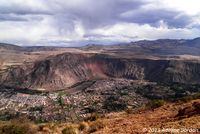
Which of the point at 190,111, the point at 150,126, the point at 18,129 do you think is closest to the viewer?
the point at 150,126

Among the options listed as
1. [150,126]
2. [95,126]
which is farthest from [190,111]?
[95,126]

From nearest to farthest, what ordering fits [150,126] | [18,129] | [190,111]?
[150,126]
[190,111]
[18,129]

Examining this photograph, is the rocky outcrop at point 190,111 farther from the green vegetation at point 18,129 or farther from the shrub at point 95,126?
the green vegetation at point 18,129

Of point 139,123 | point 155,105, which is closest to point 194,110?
point 139,123

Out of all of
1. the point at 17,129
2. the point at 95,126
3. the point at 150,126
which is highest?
the point at 150,126

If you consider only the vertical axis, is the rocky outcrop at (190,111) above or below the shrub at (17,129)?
above

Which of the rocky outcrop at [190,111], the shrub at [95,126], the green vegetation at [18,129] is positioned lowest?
the green vegetation at [18,129]

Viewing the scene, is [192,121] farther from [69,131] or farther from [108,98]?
[108,98]

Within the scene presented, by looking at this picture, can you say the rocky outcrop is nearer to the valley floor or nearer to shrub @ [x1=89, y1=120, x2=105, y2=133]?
the valley floor

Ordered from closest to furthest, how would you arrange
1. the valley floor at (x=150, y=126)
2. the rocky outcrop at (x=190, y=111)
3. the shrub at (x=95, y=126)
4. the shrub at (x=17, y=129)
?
1. the valley floor at (x=150, y=126)
2. the rocky outcrop at (x=190, y=111)
3. the shrub at (x=95, y=126)
4. the shrub at (x=17, y=129)

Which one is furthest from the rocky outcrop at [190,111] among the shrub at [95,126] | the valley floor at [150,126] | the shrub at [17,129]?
the shrub at [17,129]

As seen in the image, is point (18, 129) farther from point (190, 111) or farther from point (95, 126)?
point (190, 111)
